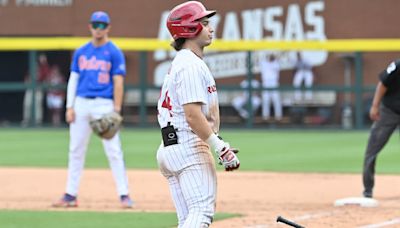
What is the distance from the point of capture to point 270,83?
24688 mm

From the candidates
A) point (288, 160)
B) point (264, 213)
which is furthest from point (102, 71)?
point (288, 160)

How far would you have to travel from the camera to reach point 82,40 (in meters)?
24.1

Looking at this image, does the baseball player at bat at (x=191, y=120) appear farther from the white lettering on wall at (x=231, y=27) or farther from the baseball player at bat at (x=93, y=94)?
the white lettering on wall at (x=231, y=27)

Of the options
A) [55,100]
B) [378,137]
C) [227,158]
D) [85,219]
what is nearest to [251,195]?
[378,137]

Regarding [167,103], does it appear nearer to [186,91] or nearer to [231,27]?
[186,91]

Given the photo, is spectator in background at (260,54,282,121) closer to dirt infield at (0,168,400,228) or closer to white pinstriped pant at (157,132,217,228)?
dirt infield at (0,168,400,228)

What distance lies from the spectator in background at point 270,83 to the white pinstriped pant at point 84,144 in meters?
13.8

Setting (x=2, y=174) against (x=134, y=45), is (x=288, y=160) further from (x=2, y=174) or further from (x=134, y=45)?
(x=134, y=45)

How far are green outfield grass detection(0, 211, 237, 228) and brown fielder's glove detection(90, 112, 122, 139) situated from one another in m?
0.90

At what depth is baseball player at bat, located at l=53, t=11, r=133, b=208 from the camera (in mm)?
10656

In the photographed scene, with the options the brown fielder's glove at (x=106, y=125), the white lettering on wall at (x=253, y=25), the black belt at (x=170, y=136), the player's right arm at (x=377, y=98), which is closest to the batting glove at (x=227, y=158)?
the black belt at (x=170, y=136)

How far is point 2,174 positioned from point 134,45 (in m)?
10.5

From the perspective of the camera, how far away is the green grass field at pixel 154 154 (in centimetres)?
Answer: 960

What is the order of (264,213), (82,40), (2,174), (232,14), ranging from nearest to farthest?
(264,213) → (2,174) → (82,40) → (232,14)
